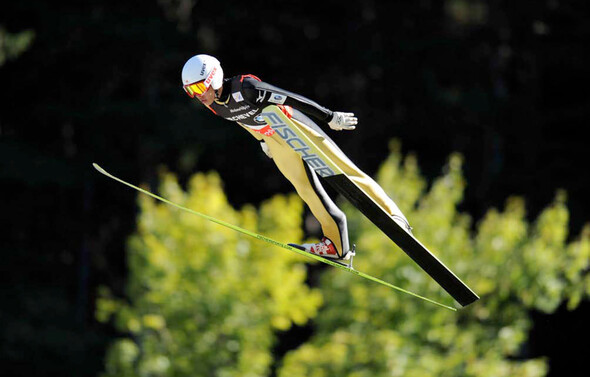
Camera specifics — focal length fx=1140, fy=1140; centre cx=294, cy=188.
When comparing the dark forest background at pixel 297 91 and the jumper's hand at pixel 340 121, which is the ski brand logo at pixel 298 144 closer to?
the jumper's hand at pixel 340 121

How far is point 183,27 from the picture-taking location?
31500 millimetres

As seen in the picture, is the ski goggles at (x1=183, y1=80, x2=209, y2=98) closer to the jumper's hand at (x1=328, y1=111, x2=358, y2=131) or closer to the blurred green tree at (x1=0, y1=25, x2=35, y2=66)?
the jumper's hand at (x1=328, y1=111, x2=358, y2=131)

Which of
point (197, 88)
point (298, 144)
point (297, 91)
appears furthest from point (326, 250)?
point (297, 91)

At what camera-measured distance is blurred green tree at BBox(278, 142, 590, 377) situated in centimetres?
2159

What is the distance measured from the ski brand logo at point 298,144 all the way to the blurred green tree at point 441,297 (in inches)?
529

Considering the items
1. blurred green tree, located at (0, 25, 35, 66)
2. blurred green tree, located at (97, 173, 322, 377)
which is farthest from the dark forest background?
blurred green tree, located at (97, 173, 322, 377)

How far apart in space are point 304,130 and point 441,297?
48.3 ft

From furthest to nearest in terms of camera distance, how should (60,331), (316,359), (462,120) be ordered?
(60,331)
(462,120)
(316,359)

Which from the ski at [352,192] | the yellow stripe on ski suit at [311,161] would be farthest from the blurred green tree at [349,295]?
the yellow stripe on ski suit at [311,161]

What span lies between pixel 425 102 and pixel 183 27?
7440 mm

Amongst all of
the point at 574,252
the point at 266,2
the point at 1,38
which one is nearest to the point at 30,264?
the point at 1,38

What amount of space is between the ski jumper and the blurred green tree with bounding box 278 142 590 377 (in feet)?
42.7

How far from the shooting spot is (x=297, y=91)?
3141 centimetres

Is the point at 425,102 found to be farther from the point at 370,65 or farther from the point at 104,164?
the point at 104,164
